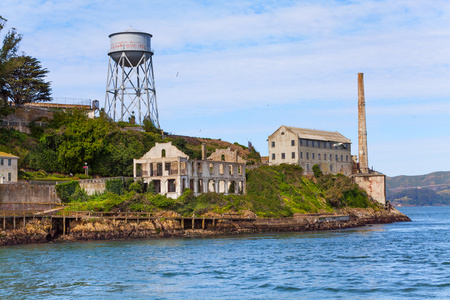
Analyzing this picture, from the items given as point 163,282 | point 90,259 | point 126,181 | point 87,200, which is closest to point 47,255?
point 90,259

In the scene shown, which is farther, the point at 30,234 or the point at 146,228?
the point at 146,228

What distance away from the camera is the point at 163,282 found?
1329 inches

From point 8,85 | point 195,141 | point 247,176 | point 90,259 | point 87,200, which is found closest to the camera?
point 90,259

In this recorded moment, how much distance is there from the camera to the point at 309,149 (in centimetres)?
9431

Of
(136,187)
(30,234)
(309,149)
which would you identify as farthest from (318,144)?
(30,234)

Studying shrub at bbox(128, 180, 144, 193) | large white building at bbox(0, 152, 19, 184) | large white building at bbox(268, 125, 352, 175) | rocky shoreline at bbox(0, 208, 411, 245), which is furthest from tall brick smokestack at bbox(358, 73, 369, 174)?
large white building at bbox(0, 152, 19, 184)

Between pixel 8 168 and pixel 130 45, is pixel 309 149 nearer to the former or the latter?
pixel 130 45

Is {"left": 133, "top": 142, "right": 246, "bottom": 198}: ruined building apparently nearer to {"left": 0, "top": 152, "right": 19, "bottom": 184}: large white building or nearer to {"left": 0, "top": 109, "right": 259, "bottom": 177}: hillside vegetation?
{"left": 0, "top": 109, "right": 259, "bottom": 177}: hillside vegetation

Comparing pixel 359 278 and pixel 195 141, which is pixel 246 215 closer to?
pixel 359 278

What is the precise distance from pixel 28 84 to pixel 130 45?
16.7 m

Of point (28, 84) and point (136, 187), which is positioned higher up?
point (28, 84)

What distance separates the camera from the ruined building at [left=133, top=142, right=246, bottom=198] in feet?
226

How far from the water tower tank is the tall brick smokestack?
34.3 meters

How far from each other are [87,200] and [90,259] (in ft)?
76.4
